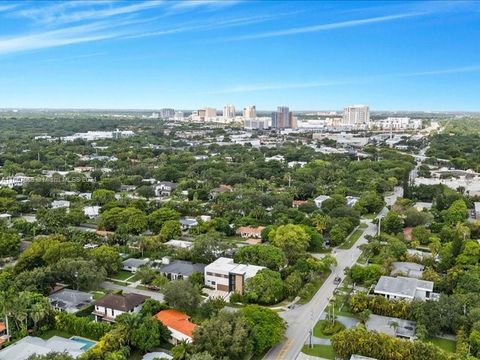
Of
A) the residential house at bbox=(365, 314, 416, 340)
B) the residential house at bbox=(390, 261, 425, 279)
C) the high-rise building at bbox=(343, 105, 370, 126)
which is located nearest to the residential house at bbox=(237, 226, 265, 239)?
the residential house at bbox=(390, 261, 425, 279)

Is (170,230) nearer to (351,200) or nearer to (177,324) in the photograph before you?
(177,324)

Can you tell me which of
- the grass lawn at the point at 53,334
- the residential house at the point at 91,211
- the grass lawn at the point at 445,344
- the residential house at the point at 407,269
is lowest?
the grass lawn at the point at 445,344

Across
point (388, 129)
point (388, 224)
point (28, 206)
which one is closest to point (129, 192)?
point (28, 206)

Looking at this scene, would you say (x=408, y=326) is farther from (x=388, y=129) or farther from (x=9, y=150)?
(x=388, y=129)

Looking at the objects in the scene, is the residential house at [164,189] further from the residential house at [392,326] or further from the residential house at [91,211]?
the residential house at [392,326]

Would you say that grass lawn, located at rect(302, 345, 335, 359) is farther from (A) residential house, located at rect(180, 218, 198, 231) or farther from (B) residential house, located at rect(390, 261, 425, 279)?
(A) residential house, located at rect(180, 218, 198, 231)

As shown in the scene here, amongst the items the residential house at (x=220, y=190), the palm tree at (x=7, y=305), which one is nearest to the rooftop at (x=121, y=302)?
the palm tree at (x=7, y=305)

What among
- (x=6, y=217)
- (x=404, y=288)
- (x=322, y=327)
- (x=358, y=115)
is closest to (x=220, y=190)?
(x=6, y=217)
